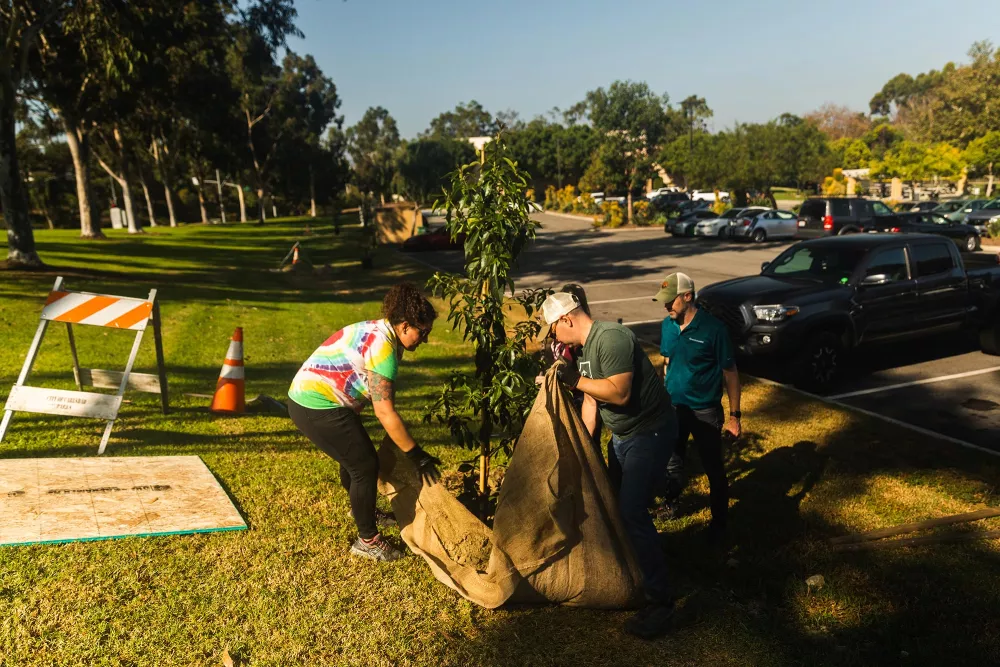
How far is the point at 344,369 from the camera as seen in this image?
439 cm

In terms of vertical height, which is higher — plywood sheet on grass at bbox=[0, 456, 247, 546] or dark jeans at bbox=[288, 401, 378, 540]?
dark jeans at bbox=[288, 401, 378, 540]

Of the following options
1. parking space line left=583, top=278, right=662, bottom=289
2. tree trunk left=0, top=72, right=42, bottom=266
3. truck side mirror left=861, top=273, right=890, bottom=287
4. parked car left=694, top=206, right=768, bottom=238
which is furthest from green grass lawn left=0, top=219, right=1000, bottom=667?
parked car left=694, top=206, right=768, bottom=238

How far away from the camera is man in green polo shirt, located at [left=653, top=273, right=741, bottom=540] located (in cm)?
520

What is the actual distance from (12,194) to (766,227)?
28.2 m

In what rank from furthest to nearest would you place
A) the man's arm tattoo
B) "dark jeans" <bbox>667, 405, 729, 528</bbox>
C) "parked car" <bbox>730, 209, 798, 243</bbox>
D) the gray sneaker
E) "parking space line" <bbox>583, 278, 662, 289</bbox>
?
"parked car" <bbox>730, 209, 798, 243</bbox> → "parking space line" <bbox>583, 278, 662, 289</bbox> → "dark jeans" <bbox>667, 405, 729, 528</bbox> → the gray sneaker → the man's arm tattoo

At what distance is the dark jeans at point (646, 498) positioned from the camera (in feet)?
13.4

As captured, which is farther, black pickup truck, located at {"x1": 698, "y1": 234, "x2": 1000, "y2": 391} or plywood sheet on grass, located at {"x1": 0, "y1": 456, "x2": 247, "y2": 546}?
black pickup truck, located at {"x1": 698, "y1": 234, "x2": 1000, "y2": 391}

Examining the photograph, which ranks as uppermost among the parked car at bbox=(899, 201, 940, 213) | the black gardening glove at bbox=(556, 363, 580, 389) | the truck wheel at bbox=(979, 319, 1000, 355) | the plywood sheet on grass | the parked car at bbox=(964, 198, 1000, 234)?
the parked car at bbox=(899, 201, 940, 213)

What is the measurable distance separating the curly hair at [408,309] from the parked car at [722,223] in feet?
107

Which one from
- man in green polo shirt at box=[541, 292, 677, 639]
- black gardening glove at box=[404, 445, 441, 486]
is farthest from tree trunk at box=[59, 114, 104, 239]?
man in green polo shirt at box=[541, 292, 677, 639]

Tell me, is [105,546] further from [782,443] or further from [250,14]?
[250,14]

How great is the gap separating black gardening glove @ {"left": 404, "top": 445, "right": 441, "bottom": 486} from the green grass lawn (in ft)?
2.36

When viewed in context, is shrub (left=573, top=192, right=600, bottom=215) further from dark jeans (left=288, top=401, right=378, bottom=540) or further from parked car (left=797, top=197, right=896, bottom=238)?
dark jeans (left=288, top=401, right=378, bottom=540)

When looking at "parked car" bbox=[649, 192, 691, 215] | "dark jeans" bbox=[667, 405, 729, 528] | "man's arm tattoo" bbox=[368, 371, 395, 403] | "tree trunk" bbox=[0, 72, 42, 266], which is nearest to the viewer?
"man's arm tattoo" bbox=[368, 371, 395, 403]
